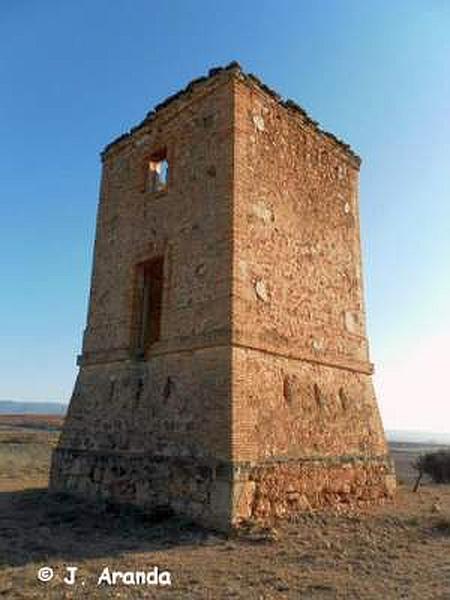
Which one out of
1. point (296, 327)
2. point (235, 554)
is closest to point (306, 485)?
point (235, 554)

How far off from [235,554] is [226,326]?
319cm

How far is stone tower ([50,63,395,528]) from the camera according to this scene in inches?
299

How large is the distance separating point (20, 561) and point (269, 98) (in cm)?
855

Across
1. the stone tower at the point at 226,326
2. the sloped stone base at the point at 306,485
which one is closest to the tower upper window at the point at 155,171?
the stone tower at the point at 226,326

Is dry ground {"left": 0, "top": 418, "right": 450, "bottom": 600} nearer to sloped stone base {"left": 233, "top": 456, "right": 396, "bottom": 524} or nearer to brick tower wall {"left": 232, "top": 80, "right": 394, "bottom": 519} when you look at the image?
sloped stone base {"left": 233, "top": 456, "right": 396, "bottom": 524}

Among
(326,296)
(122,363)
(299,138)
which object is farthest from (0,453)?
(299,138)

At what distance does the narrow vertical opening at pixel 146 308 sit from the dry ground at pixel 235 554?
3.19 m

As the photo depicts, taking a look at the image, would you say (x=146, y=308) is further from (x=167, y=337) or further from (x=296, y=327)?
(x=296, y=327)

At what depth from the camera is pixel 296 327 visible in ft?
30.1

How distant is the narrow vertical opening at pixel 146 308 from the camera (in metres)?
9.98

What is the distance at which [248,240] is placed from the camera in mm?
8461

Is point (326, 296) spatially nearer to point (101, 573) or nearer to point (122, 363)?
point (122, 363)

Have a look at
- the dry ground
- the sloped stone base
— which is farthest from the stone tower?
the dry ground

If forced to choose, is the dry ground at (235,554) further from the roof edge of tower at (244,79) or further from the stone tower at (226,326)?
the roof edge of tower at (244,79)
